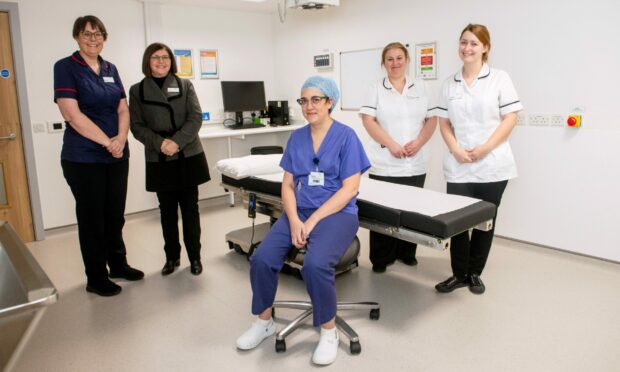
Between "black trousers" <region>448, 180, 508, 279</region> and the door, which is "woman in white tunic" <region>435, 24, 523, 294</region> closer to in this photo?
"black trousers" <region>448, 180, 508, 279</region>

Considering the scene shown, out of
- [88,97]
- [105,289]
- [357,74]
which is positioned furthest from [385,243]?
[357,74]

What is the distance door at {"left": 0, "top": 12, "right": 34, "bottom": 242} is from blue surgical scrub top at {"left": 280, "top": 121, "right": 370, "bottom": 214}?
9.06 ft

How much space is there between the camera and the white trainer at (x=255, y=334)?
2.17 meters

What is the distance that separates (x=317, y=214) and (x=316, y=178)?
0.58 ft

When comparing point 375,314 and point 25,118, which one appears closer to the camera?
point 375,314

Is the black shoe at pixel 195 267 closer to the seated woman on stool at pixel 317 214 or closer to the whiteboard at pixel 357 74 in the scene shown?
the seated woman on stool at pixel 317 214

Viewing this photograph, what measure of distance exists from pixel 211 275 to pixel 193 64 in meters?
2.68

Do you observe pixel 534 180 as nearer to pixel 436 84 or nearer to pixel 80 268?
pixel 436 84

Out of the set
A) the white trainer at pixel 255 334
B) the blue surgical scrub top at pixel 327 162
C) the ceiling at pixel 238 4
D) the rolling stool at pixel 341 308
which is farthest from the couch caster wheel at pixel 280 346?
the ceiling at pixel 238 4

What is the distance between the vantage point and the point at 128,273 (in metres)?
3.03

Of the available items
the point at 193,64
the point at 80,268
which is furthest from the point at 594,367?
the point at 193,64

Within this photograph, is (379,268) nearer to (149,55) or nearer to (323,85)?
(323,85)

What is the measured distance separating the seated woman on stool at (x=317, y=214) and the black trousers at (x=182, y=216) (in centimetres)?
92

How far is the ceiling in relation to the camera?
4672 mm
